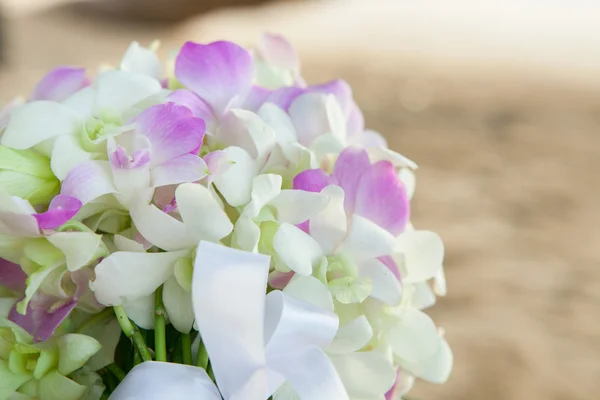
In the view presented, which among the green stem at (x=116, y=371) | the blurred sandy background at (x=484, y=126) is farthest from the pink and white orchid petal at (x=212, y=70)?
the blurred sandy background at (x=484, y=126)

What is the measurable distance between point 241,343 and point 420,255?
0.10 meters

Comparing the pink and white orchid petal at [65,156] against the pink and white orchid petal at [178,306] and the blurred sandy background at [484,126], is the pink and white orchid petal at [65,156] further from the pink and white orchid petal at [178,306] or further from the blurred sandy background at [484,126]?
the blurred sandy background at [484,126]

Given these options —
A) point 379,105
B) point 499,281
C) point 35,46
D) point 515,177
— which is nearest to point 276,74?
point 499,281

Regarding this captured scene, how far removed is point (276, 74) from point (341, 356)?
0.47ft

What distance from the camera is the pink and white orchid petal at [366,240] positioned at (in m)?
0.27

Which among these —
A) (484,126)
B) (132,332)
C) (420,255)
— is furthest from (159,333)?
(484,126)

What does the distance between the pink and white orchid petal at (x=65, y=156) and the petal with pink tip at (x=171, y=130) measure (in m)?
0.02

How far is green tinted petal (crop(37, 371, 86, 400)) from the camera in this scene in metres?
0.24

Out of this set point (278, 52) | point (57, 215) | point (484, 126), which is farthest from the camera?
point (484, 126)

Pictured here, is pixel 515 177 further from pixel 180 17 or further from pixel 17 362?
pixel 180 17

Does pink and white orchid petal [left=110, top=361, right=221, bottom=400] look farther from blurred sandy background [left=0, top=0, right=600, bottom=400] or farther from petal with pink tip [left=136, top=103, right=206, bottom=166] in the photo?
blurred sandy background [left=0, top=0, right=600, bottom=400]

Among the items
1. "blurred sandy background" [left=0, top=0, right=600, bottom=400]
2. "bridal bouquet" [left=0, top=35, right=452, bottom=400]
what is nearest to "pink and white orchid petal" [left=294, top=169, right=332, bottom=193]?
"bridal bouquet" [left=0, top=35, right=452, bottom=400]

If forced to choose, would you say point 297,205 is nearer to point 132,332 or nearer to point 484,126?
point 132,332

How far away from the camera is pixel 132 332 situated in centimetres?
25
